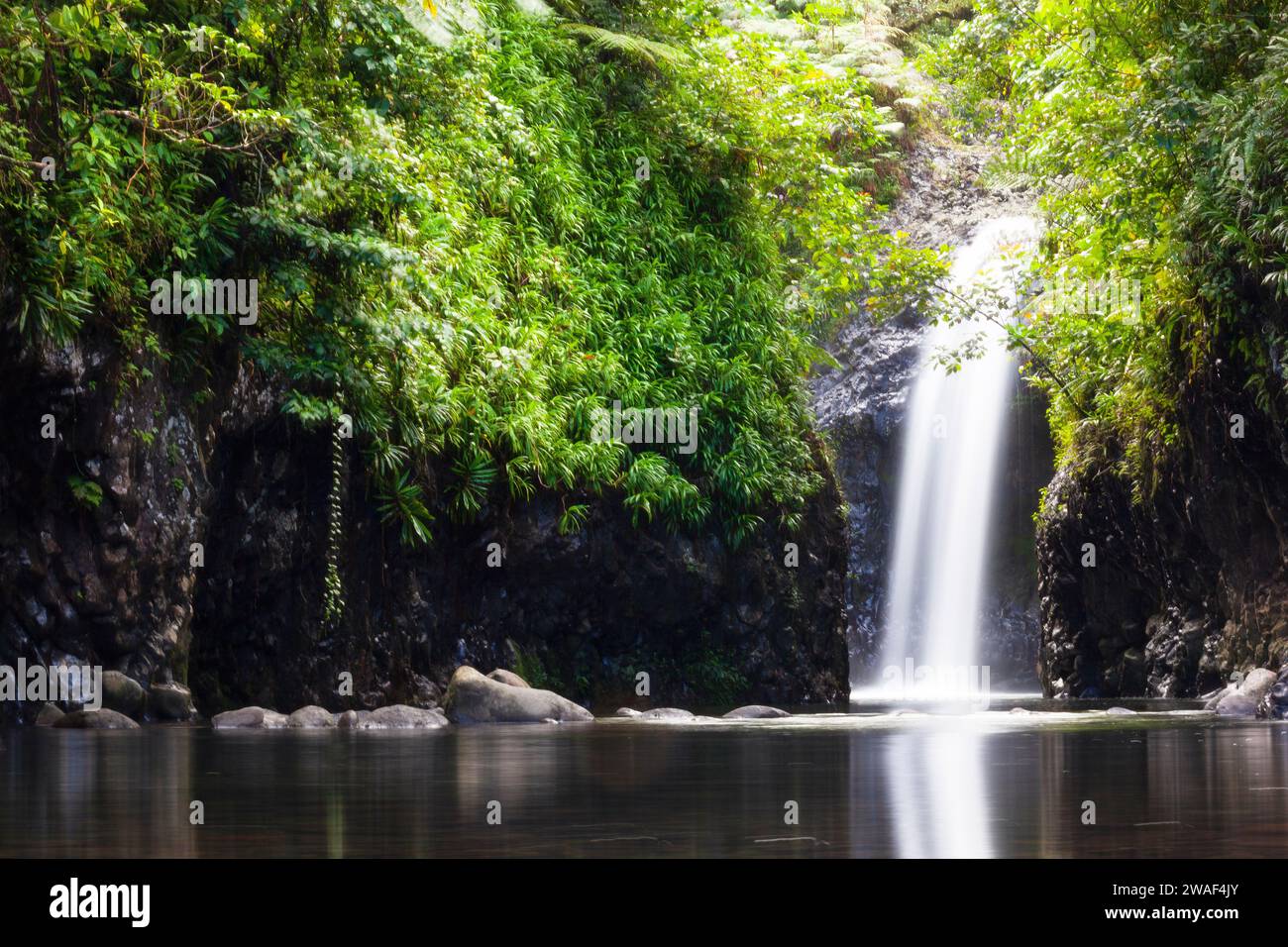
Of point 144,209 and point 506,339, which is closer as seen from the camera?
point 144,209

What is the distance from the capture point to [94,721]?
392 inches

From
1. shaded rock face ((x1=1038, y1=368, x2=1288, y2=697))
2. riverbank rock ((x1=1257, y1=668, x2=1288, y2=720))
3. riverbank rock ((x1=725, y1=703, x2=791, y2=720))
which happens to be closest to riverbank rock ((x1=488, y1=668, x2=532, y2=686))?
riverbank rock ((x1=725, y1=703, x2=791, y2=720))

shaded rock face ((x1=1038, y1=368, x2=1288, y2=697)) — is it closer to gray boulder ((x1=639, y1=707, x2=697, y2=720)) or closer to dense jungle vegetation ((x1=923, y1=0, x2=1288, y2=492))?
dense jungle vegetation ((x1=923, y1=0, x2=1288, y2=492))

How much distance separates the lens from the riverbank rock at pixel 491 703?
11648mm

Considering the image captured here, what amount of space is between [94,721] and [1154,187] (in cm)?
1117

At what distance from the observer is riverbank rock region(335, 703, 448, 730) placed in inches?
425

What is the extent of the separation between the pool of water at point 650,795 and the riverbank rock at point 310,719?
5.66ft

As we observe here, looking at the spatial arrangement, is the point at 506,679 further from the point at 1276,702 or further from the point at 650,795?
the point at 650,795

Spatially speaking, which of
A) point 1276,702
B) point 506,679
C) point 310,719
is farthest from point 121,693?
point 1276,702

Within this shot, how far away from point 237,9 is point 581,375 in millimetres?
5317

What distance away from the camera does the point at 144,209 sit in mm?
11070

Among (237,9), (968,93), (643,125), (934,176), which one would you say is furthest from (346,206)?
(934,176)

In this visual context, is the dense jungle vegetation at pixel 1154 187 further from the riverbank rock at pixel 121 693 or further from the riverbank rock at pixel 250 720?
the riverbank rock at pixel 121 693

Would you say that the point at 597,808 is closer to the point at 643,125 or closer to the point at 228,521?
the point at 228,521
